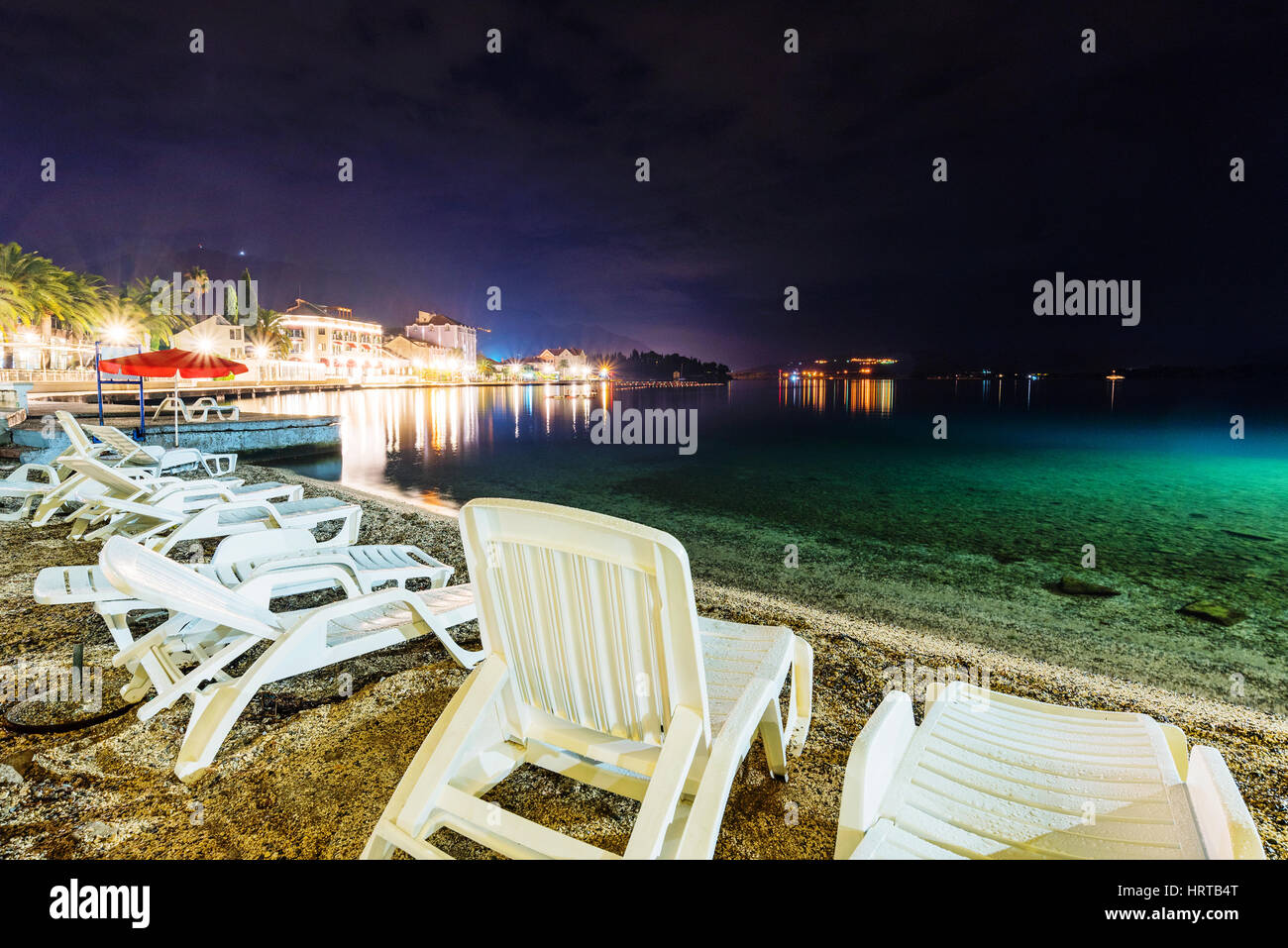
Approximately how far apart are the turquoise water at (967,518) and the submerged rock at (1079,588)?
178 millimetres

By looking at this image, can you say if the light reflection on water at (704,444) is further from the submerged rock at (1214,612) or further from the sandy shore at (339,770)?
the sandy shore at (339,770)

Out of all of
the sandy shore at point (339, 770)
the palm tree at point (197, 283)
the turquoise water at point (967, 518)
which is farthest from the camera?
the palm tree at point (197, 283)

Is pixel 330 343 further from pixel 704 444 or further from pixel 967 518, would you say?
pixel 967 518

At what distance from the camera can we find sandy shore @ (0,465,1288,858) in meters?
2.12

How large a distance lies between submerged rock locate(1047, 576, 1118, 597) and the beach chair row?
6.73m

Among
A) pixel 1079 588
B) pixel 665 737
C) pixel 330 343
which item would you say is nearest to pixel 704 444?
pixel 1079 588

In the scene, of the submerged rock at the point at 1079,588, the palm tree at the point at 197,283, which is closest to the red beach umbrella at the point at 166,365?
the submerged rock at the point at 1079,588

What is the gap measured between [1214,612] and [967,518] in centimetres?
558

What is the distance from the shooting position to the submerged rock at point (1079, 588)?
7676mm

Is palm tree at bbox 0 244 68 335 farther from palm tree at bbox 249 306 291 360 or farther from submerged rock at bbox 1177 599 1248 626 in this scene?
submerged rock at bbox 1177 599 1248 626

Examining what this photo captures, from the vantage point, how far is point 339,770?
2.52 meters
